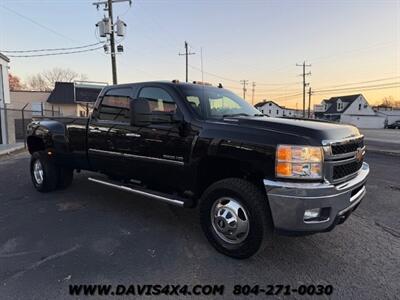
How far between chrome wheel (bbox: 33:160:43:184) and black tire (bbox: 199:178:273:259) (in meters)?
3.97

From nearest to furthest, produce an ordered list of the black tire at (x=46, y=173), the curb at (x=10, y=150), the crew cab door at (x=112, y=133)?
1. the crew cab door at (x=112, y=133)
2. the black tire at (x=46, y=173)
3. the curb at (x=10, y=150)

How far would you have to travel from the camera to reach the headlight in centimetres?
311

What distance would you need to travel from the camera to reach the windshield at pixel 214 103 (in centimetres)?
414

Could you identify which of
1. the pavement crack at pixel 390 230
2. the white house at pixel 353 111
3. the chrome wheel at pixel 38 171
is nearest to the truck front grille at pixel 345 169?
the pavement crack at pixel 390 230

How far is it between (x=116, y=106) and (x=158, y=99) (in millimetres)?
940

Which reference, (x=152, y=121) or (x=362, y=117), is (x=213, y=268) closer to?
(x=152, y=121)

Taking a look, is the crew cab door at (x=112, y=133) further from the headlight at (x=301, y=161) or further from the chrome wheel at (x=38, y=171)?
the headlight at (x=301, y=161)

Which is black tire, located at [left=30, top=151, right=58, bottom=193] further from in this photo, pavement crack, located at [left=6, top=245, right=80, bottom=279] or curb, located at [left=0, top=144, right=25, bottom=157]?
curb, located at [left=0, top=144, right=25, bottom=157]

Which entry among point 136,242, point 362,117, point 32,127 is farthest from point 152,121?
point 362,117

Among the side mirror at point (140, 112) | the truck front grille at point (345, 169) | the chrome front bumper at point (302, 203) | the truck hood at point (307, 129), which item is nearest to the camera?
the chrome front bumper at point (302, 203)

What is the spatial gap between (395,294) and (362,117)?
2658 inches

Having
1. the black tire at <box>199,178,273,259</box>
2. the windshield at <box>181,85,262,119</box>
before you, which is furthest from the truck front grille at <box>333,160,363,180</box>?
the windshield at <box>181,85,262,119</box>

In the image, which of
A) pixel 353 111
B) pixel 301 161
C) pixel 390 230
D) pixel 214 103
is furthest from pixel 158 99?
pixel 353 111

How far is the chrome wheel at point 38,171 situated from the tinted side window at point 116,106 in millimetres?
1962
